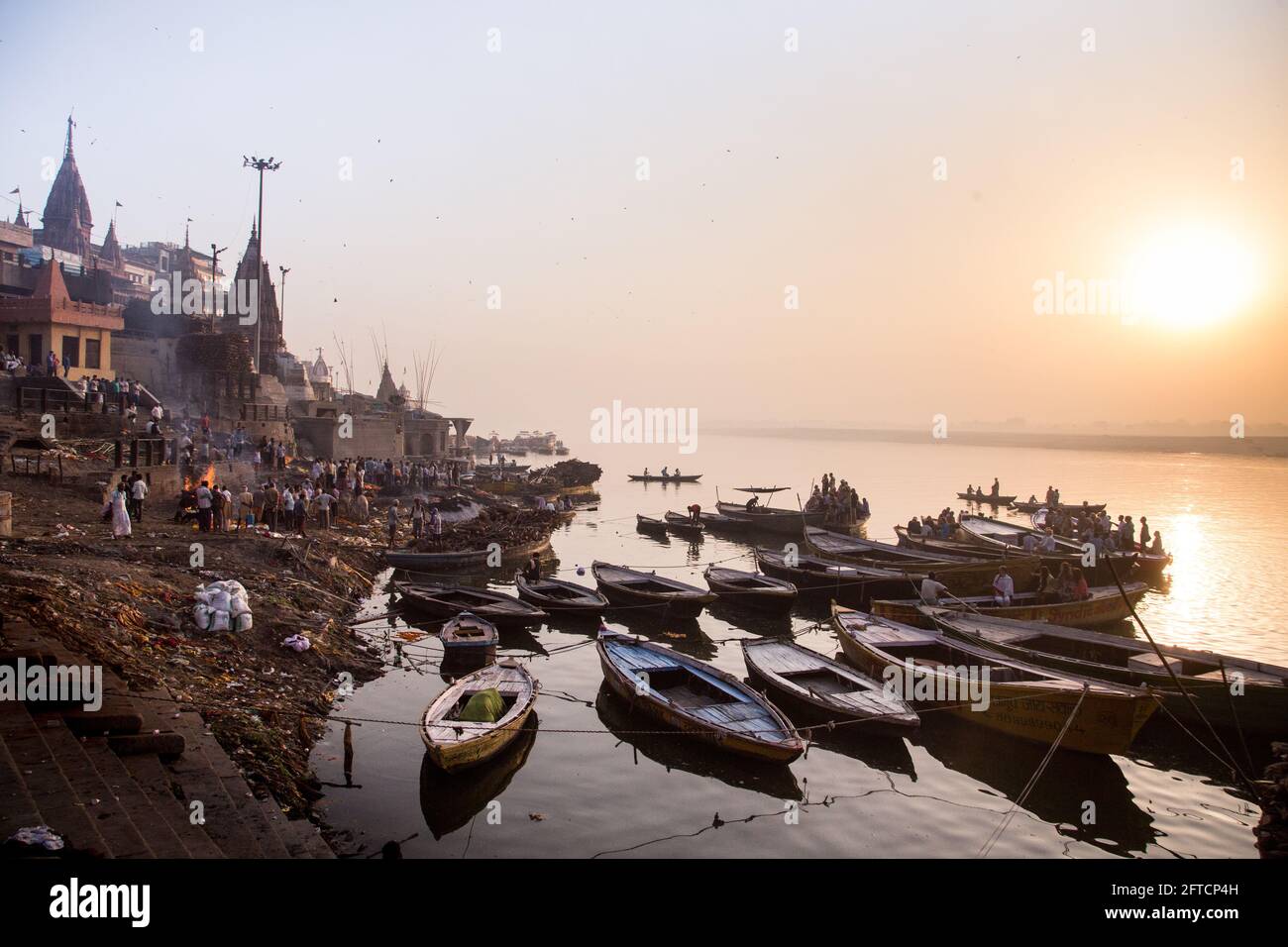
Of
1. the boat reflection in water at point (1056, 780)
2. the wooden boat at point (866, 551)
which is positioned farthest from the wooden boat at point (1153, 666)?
the wooden boat at point (866, 551)

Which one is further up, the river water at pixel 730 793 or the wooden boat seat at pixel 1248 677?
the wooden boat seat at pixel 1248 677

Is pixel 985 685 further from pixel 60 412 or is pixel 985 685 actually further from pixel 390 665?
pixel 60 412

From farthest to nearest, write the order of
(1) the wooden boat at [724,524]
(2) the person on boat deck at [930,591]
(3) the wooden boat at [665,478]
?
(3) the wooden boat at [665,478]
(1) the wooden boat at [724,524]
(2) the person on boat deck at [930,591]

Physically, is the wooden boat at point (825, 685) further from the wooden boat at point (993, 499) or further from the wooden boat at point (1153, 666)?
the wooden boat at point (993, 499)

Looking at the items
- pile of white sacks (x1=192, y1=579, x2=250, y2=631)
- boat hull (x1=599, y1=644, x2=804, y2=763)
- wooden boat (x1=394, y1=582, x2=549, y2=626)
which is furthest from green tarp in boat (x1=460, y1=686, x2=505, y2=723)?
wooden boat (x1=394, y1=582, x2=549, y2=626)

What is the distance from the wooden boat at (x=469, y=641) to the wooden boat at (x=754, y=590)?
786 cm

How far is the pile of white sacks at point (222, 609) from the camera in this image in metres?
14.5

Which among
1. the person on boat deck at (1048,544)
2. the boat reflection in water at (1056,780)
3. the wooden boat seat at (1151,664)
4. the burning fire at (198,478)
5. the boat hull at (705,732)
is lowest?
the boat reflection in water at (1056,780)

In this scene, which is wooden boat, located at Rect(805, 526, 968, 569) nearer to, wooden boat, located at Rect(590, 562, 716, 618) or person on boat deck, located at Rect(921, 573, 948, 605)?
person on boat deck, located at Rect(921, 573, 948, 605)

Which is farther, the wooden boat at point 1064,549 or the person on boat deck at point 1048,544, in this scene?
the person on boat deck at point 1048,544

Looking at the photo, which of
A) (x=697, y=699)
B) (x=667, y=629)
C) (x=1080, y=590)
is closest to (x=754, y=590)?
(x=667, y=629)

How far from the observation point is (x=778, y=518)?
143 feet

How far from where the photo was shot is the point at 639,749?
13.8 meters
